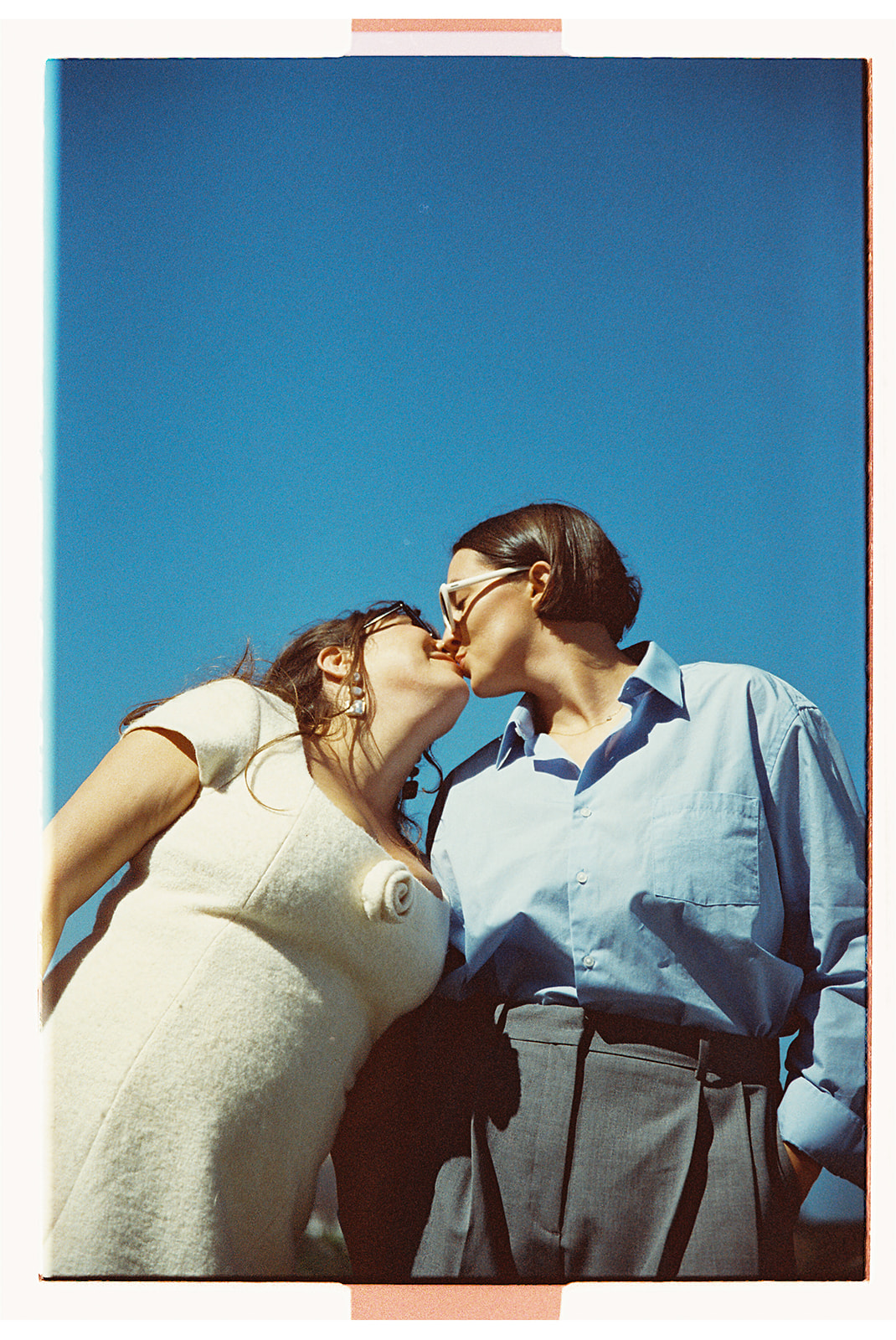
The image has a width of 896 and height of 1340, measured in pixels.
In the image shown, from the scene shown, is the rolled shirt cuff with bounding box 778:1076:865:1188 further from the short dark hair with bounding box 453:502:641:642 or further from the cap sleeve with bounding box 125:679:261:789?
the cap sleeve with bounding box 125:679:261:789

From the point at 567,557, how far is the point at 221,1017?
117cm

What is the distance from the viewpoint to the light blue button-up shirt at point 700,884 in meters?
2.06

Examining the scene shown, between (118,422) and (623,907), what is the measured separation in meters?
1.47

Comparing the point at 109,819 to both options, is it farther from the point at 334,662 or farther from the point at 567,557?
the point at 567,557

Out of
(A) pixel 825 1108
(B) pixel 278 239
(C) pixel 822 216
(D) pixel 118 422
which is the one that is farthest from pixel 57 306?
(A) pixel 825 1108

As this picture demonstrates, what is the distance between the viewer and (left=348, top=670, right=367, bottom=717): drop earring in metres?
2.30

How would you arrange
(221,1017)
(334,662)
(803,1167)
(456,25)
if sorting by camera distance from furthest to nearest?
1. (334,662)
2. (456,25)
3. (803,1167)
4. (221,1017)

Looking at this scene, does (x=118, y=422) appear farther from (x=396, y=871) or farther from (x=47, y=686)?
(x=396, y=871)

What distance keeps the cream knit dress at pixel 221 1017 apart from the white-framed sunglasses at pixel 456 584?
1.60 feet

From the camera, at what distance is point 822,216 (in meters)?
2.25

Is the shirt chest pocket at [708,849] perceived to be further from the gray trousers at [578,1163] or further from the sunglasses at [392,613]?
the sunglasses at [392,613]

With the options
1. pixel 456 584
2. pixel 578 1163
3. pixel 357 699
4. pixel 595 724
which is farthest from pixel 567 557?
pixel 578 1163

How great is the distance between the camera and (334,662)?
2.33m

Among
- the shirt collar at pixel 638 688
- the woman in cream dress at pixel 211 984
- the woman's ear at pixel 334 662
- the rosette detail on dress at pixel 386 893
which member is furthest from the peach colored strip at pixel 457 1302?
the woman's ear at pixel 334 662
